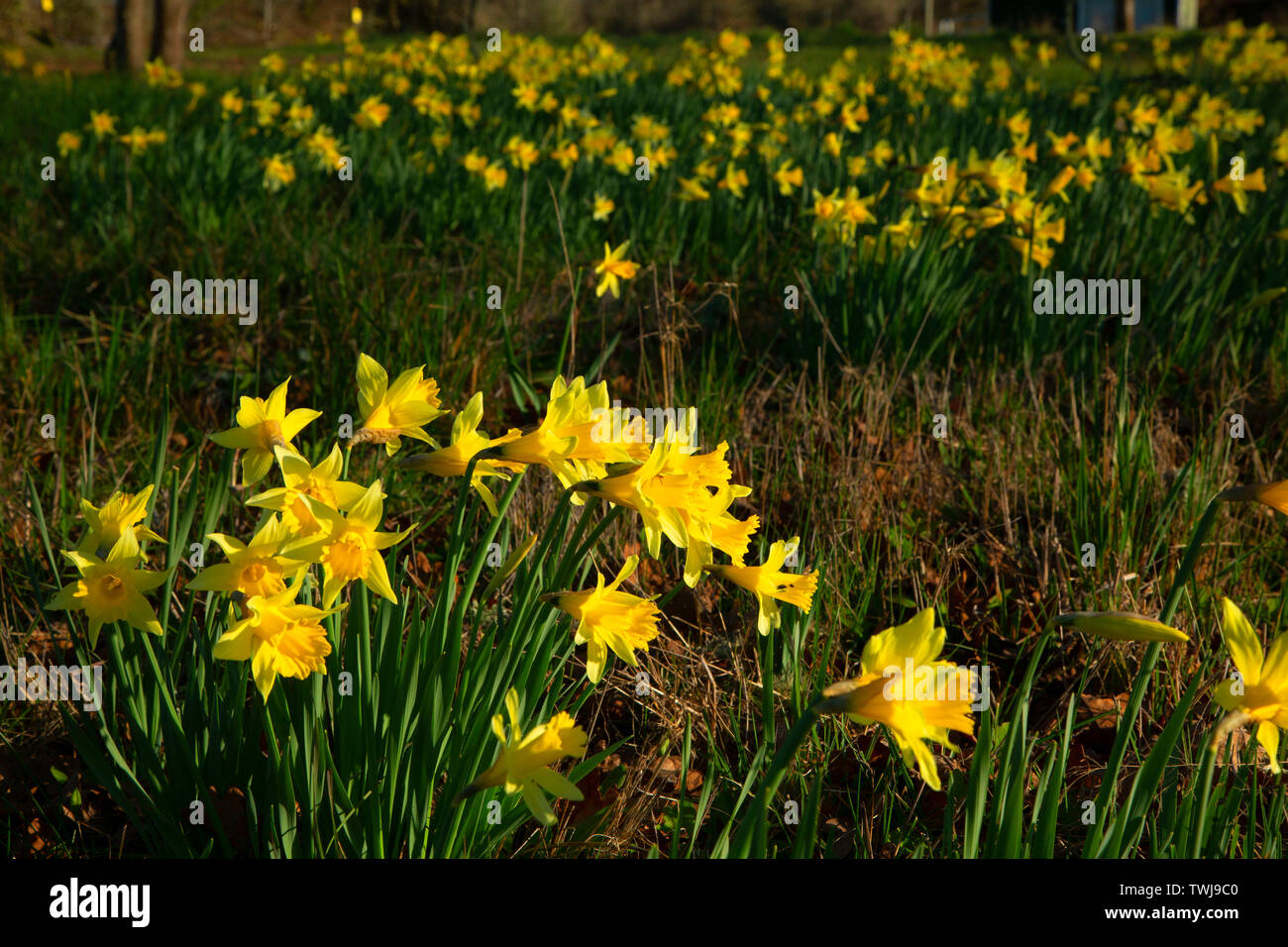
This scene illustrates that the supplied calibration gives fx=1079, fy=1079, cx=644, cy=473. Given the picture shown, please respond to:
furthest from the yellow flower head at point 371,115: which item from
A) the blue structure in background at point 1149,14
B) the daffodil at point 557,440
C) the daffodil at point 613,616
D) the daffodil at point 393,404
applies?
the blue structure in background at point 1149,14

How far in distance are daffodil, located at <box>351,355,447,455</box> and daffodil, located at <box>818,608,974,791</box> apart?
0.62 metres

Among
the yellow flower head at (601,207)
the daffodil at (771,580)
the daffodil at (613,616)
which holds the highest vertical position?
the yellow flower head at (601,207)

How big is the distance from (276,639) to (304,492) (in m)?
0.17

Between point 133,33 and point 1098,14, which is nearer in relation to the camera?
point 133,33

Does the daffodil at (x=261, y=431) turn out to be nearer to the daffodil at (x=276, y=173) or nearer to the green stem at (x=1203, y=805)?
the green stem at (x=1203, y=805)

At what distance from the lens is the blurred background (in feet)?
85.4

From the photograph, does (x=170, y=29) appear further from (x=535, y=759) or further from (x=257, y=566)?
(x=535, y=759)

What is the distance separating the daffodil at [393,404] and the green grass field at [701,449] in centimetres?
14

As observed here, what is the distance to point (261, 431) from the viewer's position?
4.30 ft

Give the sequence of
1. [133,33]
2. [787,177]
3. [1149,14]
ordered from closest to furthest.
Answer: [787,177], [133,33], [1149,14]

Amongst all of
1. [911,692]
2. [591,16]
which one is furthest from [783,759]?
[591,16]

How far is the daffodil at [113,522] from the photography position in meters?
1.34
